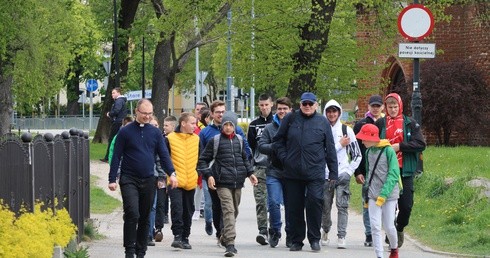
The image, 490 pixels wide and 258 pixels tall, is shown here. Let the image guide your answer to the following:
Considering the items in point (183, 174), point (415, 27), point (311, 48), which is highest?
point (311, 48)

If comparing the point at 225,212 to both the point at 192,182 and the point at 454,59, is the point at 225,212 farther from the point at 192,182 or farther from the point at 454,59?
the point at 454,59

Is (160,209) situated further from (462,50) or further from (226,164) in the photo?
(462,50)

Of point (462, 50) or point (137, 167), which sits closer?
point (137, 167)

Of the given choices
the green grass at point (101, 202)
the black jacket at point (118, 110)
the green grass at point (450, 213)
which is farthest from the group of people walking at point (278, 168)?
the black jacket at point (118, 110)

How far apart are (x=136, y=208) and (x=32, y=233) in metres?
3.22

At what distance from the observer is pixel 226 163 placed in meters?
16.1

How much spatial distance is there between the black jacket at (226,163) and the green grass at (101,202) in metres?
6.74

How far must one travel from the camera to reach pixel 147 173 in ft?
46.8

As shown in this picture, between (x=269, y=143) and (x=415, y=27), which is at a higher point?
(x=415, y=27)

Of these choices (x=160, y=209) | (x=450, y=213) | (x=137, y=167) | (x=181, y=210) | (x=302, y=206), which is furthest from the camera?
(x=450, y=213)

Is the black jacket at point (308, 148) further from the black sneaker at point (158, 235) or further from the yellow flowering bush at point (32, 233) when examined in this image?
the yellow flowering bush at point (32, 233)

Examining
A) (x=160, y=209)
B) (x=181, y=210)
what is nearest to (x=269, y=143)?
(x=181, y=210)

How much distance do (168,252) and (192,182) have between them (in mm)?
1018

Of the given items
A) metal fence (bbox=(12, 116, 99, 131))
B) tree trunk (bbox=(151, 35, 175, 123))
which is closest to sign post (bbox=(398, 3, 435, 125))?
tree trunk (bbox=(151, 35, 175, 123))
